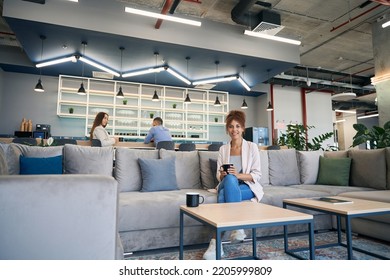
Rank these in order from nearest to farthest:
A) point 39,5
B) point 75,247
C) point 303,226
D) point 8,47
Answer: point 75,247
point 303,226
point 39,5
point 8,47

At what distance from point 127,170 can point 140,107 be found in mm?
5041

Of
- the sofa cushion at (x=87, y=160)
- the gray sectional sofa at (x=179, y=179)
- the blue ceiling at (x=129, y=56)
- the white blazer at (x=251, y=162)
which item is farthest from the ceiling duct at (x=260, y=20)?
the sofa cushion at (x=87, y=160)

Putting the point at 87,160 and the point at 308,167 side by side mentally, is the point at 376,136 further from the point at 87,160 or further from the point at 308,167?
the point at 87,160

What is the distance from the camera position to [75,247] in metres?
1.06

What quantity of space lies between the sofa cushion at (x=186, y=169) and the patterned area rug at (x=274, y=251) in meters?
0.82

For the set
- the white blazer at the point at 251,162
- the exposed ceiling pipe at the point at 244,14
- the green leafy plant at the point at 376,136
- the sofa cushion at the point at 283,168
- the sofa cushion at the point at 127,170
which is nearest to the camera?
the white blazer at the point at 251,162

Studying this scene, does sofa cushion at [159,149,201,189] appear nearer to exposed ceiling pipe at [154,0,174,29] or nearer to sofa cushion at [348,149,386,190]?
sofa cushion at [348,149,386,190]

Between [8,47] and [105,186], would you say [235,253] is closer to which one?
[105,186]

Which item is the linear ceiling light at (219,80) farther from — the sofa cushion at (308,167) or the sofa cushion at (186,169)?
the sofa cushion at (186,169)

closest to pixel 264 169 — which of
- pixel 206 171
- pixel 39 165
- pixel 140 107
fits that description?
pixel 206 171

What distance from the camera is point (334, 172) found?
3.37 metres

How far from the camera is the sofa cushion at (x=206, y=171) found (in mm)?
2975
